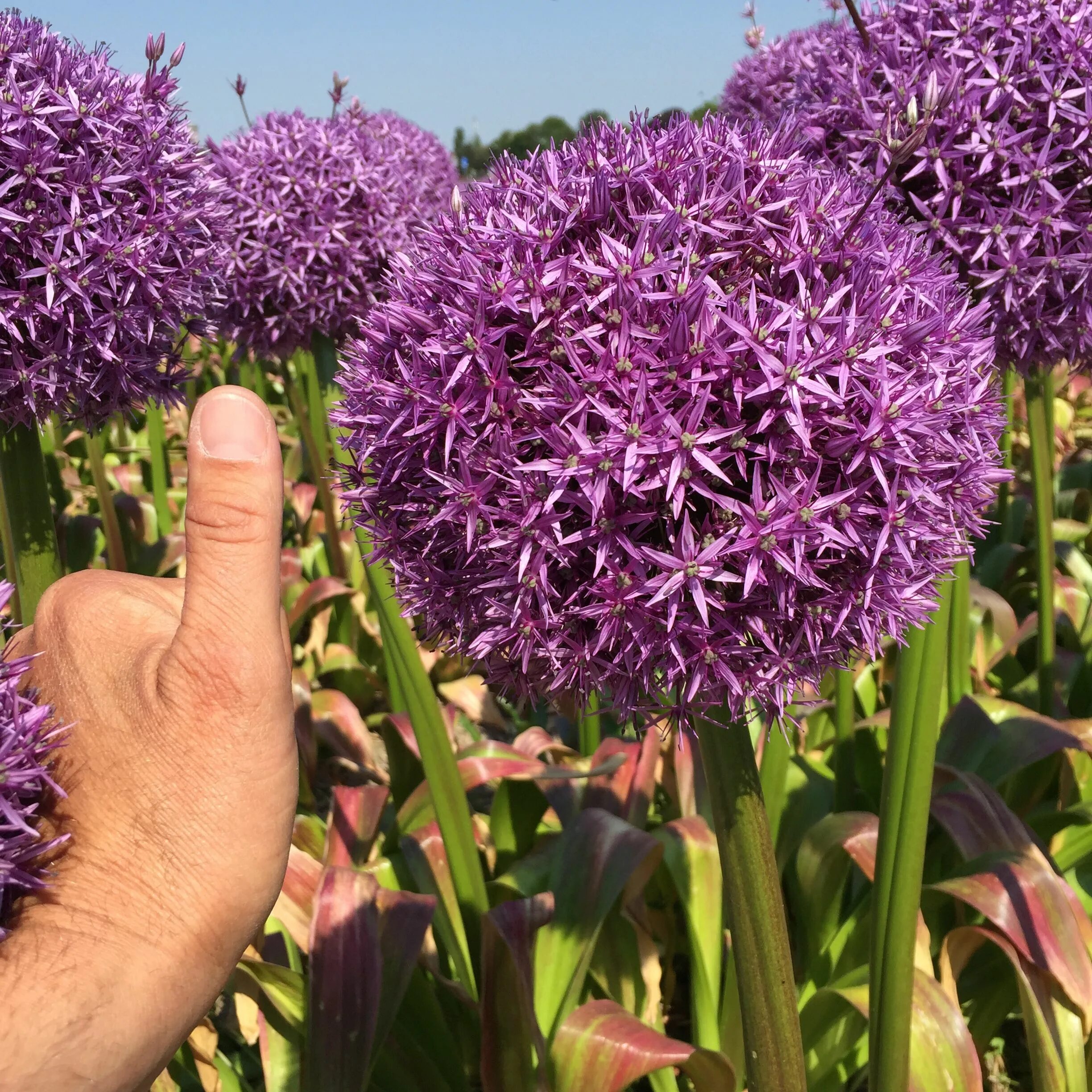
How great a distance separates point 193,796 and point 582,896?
1803 mm

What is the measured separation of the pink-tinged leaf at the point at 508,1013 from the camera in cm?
267

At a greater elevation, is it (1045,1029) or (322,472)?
(322,472)

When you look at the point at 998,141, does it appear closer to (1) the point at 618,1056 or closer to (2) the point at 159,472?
(1) the point at 618,1056

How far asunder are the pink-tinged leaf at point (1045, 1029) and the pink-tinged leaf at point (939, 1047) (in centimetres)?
13

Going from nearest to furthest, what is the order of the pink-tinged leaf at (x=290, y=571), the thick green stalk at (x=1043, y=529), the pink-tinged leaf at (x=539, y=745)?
the thick green stalk at (x=1043, y=529) < the pink-tinged leaf at (x=539, y=745) < the pink-tinged leaf at (x=290, y=571)

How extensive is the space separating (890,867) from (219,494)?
5.70 ft

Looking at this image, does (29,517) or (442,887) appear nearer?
(29,517)

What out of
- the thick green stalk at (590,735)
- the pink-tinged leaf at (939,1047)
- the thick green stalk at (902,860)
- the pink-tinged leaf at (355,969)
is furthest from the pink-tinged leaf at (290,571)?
the thick green stalk at (902,860)

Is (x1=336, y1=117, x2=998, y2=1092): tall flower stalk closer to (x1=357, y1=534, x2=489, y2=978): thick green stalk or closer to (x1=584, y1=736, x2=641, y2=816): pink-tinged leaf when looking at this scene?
(x1=357, y1=534, x2=489, y2=978): thick green stalk

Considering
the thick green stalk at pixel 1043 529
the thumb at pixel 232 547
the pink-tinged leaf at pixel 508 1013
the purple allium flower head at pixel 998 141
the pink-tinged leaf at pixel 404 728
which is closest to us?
the thumb at pixel 232 547

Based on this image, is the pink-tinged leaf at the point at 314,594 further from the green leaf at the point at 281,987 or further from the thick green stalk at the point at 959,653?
the thick green stalk at the point at 959,653

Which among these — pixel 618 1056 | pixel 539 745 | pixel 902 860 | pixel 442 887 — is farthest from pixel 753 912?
pixel 539 745

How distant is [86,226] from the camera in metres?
2.61

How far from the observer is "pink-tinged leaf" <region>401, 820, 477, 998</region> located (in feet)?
10.6
